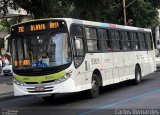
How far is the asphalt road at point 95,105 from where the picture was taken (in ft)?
42.4

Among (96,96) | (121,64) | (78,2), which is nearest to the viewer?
(96,96)

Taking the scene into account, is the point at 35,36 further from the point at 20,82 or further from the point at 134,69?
the point at 134,69

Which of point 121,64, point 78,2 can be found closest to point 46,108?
point 121,64

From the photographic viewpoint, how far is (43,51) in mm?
15172

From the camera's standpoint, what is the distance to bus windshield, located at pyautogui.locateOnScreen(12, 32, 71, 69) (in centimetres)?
1504

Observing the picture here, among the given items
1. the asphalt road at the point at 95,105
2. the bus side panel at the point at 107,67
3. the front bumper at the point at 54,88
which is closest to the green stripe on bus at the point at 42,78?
the front bumper at the point at 54,88

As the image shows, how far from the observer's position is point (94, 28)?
17.5 metres

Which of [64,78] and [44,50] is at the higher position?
[44,50]

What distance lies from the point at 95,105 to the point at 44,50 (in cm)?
A: 249

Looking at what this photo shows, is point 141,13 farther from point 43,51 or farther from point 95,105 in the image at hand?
point 95,105

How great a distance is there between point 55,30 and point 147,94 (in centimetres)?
424

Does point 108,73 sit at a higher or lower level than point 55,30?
lower

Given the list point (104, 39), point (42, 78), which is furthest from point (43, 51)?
point (104, 39)

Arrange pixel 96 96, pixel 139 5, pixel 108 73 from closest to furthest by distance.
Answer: pixel 96 96, pixel 108 73, pixel 139 5
